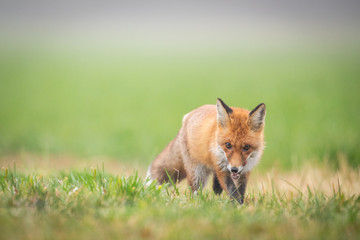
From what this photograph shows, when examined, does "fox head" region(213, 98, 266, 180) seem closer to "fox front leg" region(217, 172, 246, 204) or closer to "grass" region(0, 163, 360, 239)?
"fox front leg" region(217, 172, 246, 204)

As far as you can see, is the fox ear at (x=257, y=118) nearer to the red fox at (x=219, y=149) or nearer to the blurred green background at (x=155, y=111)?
the red fox at (x=219, y=149)

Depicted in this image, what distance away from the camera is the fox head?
4.61 metres

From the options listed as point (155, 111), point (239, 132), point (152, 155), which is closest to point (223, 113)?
point (239, 132)

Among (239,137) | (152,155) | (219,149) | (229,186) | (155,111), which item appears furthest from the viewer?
(155,111)

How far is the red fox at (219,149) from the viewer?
15.3ft

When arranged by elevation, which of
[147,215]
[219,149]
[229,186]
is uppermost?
[219,149]

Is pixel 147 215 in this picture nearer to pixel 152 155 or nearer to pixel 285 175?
pixel 285 175

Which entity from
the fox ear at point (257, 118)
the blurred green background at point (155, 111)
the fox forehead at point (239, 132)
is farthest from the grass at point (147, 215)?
the blurred green background at point (155, 111)

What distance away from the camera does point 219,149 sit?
480cm

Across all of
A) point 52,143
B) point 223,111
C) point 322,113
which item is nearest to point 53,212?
point 223,111

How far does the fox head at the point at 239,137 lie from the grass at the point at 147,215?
1.93 ft

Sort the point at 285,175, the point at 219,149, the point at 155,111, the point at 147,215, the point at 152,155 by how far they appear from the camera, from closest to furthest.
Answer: the point at 147,215 → the point at 219,149 → the point at 285,175 → the point at 152,155 → the point at 155,111

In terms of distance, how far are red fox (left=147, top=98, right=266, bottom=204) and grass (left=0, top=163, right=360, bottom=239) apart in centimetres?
62

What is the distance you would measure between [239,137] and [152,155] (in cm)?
566
